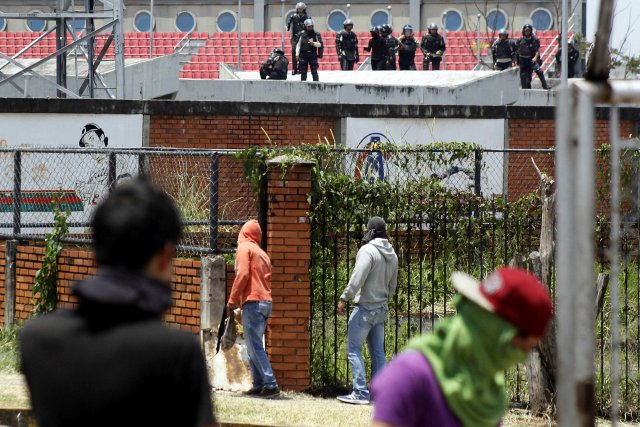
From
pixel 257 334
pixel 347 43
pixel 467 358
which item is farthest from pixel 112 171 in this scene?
pixel 347 43

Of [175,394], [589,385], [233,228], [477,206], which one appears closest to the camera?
[175,394]

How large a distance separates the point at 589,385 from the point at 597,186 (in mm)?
8576

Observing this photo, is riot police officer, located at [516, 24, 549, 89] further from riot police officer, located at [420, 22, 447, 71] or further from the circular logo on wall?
the circular logo on wall

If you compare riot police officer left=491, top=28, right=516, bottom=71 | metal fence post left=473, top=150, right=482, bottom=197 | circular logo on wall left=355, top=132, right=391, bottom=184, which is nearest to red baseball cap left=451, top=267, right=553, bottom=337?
circular logo on wall left=355, top=132, right=391, bottom=184

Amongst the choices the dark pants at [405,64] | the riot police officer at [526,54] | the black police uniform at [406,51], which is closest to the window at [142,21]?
the dark pants at [405,64]

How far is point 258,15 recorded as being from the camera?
48281 mm

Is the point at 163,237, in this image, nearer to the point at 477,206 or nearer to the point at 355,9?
the point at 477,206

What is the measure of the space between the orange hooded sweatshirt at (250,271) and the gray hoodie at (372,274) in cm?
70

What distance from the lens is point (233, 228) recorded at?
468 inches

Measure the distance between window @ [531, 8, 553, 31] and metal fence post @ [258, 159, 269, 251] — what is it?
38.1 meters

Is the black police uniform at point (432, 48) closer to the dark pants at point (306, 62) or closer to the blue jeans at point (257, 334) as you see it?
the dark pants at point (306, 62)

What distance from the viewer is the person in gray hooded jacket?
31.6 feet

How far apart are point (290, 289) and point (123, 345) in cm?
738

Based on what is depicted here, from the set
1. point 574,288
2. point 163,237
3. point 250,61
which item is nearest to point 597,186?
point 574,288
